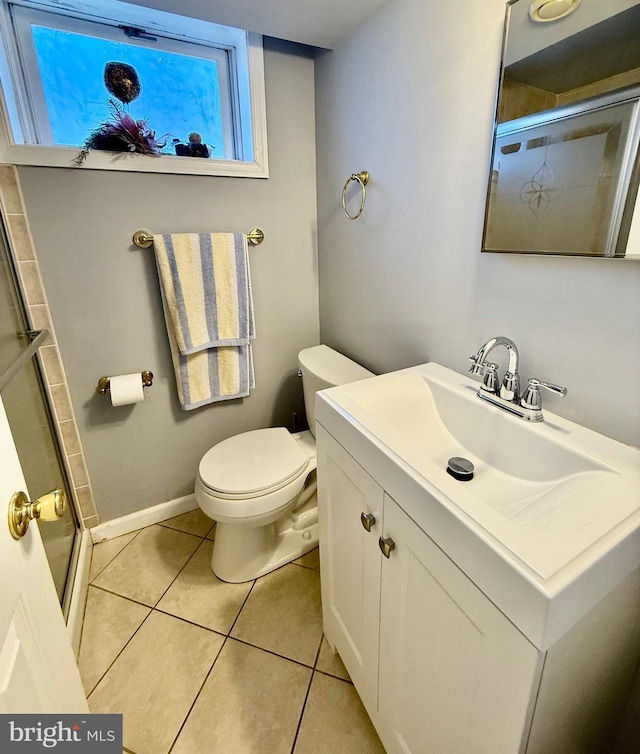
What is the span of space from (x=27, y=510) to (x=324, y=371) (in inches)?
43.5

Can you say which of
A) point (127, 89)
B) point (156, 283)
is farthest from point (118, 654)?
point (127, 89)

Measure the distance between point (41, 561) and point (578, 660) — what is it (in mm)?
935

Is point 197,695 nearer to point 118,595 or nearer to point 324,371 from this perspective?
point 118,595

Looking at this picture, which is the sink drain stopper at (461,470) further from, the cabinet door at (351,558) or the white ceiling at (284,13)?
the white ceiling at (284,13)

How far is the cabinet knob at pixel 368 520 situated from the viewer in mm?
853

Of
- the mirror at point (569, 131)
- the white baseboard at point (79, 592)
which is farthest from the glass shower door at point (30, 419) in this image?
the mirror at point (569, 131)

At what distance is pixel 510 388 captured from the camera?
0.94m

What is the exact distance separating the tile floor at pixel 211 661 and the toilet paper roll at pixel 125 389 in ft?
2.34

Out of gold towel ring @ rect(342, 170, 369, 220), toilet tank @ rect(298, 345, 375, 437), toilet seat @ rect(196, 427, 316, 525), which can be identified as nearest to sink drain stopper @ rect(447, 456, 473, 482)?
toilet tank @ rect(298, 345, 375, 437)

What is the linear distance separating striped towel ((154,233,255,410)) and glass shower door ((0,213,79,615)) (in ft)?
1.60

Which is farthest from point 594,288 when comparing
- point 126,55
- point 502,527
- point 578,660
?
point 126,55

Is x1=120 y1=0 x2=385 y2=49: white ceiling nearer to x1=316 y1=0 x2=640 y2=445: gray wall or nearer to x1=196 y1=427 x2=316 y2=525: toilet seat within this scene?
x1=316 y1=0 x2=640 y2=445: gray wall

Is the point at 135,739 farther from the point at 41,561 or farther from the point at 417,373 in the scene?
the point at 417,373

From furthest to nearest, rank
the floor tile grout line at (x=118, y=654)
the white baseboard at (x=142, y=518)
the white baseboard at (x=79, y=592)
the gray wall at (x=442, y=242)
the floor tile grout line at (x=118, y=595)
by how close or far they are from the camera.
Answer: the white baseboard at (x=142, y=518) < the floor tile grout line at (x=118, y=595) < the white baseboard at (x=79, y=592) < the floor tile grout line at (x=118, y=654) < the gray wall at (x=442, y=242)
